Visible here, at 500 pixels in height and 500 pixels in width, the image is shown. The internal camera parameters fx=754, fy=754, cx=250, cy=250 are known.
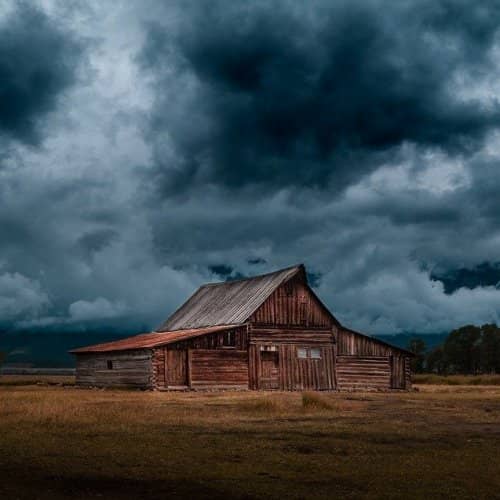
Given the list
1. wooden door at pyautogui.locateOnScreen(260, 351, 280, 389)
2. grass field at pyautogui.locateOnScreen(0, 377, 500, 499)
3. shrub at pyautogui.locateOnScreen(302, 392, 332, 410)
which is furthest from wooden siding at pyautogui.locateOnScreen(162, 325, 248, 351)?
grass field at pyautogui.locateOnScreen(0, 377, 500, 499)

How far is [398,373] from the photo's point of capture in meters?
50.5

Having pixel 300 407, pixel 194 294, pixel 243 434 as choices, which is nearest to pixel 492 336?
pixel 194 294

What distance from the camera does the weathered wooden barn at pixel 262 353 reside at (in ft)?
145

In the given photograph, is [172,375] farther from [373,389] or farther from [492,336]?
[492,336]

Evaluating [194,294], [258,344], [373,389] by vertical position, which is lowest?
[373,389]

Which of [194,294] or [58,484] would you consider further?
[194,294]

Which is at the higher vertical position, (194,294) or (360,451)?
(194,294)

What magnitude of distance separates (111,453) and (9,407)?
445 inches

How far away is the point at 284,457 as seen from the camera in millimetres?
13727

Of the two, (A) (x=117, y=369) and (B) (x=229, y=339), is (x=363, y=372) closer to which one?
(B) (x=229, y=339)

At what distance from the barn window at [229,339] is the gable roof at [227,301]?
4.18 feet

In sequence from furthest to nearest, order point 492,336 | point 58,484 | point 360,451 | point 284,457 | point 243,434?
point 492,336
point 243,434
point 360,451
point 284,457
point 58,484

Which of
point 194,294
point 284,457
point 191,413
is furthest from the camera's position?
point 194,294

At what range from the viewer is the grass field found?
10.6 metres
